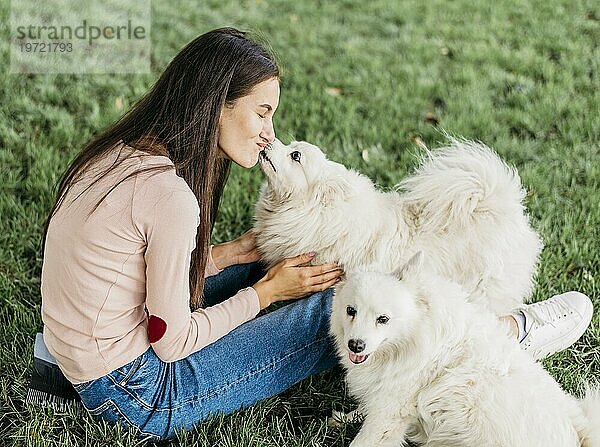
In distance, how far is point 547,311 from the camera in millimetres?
3092

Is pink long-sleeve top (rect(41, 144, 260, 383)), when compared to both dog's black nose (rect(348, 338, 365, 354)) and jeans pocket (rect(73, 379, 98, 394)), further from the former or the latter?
dog's black nose (rect(348, 338, 365, 354))

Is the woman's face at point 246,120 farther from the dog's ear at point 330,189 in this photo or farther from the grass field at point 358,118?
the grass field at point 358,118

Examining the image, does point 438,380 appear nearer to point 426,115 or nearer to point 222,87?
point 222,87

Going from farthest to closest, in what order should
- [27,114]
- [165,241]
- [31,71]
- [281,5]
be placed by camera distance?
1. [281,5]
2. [31,71]
3. [27,114]
4. [165,241]

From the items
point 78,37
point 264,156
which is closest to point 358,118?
point 264,156

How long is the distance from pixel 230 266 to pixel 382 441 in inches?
43.3

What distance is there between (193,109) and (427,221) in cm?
116

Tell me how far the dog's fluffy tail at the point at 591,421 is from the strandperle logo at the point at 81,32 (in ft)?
15.9

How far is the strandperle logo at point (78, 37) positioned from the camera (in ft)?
18.2

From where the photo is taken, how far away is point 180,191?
2275 millimetres

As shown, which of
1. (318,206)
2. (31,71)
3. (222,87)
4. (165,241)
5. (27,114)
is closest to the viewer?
(165,241)

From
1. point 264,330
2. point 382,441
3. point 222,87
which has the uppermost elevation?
point 222,87

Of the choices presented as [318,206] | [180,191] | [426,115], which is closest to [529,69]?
[426,115]

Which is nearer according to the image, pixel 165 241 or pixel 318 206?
pixel 165 241
